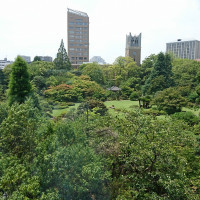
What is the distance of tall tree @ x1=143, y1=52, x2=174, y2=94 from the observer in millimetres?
25188

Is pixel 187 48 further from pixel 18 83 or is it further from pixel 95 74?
pixel 18 83

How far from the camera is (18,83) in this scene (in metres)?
16.3

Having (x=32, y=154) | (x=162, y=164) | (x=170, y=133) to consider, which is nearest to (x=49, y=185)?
(x=32, y=154)

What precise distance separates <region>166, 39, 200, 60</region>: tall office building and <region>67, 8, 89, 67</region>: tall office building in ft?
231

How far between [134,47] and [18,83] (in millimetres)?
31720

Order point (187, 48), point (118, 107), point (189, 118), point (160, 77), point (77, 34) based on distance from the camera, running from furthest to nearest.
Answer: point (187, 48), point (77, 34), point (160, 77), point (118, 107), point (189, 118)

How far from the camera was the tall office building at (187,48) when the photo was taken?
122 meters

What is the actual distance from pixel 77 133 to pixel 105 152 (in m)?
1.22

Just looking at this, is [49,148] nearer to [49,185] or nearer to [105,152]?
[49,185]

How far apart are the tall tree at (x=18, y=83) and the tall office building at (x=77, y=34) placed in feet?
163

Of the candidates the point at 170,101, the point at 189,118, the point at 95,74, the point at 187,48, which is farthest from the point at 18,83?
the point at 187,48

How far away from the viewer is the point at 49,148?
6602 millimetres

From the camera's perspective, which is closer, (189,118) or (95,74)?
(189,118)

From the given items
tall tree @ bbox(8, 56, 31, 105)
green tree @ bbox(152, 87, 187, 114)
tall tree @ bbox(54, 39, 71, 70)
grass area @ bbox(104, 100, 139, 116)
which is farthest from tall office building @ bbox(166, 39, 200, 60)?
tall tree @ bbox(8, 56, 31, 105)
